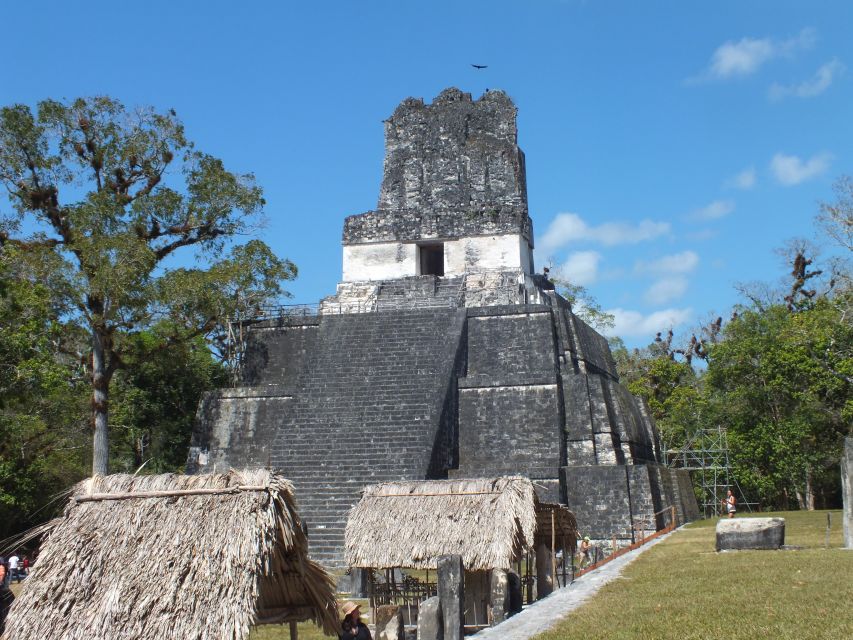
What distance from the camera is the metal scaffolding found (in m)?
19.6

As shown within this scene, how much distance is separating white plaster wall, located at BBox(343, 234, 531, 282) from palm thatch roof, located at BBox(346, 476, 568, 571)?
9152 millimetres

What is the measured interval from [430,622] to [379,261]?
11.3 meters

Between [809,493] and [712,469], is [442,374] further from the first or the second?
[809,493]

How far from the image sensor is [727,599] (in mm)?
6227

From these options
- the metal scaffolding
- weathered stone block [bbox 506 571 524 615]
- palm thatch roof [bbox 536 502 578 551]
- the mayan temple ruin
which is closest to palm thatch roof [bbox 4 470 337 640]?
weathered stone block [bbox 506 571 524 615]

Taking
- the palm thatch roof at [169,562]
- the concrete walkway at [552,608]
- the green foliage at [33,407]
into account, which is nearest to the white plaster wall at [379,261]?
the green foliage at [33,407]

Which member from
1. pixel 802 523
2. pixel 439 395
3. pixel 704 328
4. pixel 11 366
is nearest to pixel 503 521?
pixel 439 395

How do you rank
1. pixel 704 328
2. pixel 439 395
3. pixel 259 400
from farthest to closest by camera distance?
pixel 704 328, pixel 259 400, pixel 439 395

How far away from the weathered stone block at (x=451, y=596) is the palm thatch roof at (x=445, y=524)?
72cm

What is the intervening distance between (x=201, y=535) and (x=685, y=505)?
40.5 ft

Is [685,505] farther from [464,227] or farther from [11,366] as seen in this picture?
[11,366]

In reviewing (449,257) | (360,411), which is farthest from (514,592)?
(449,257)

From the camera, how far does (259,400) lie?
46.6 ft

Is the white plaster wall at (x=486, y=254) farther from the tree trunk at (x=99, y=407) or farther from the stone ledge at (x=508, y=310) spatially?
the tree trunk at (x=99, y=407)
